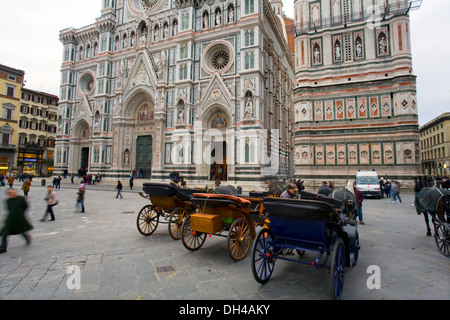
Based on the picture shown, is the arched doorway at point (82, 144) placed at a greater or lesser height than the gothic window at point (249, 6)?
lesser

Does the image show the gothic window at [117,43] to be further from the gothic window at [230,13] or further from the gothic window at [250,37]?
the gothic window at [250,37]

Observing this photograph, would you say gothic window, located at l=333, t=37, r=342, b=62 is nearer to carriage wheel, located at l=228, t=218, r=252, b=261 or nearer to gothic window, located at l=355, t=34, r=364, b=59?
gothic window, located at l=355, t=34, r=364, b=59

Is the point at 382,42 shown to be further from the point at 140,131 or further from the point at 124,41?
the point at 124,41

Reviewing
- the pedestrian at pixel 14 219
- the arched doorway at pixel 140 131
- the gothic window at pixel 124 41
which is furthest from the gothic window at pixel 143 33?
the pedestrian at pixel 14 219

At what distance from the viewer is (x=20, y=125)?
4097cm

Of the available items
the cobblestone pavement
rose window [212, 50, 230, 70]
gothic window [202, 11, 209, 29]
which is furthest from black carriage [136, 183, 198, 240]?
gothic window [202, 11, 209, 29]

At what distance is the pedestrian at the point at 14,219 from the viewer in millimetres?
4953

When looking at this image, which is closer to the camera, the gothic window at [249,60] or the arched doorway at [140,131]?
the gothic window at [249,60]

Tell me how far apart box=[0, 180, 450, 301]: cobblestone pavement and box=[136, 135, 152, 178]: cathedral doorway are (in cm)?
1910

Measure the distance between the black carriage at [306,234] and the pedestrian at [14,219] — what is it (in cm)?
513

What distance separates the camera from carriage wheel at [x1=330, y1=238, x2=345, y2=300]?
9.60ft

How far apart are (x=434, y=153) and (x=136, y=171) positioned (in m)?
56.4

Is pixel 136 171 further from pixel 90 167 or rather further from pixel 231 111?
pixel 231 111
